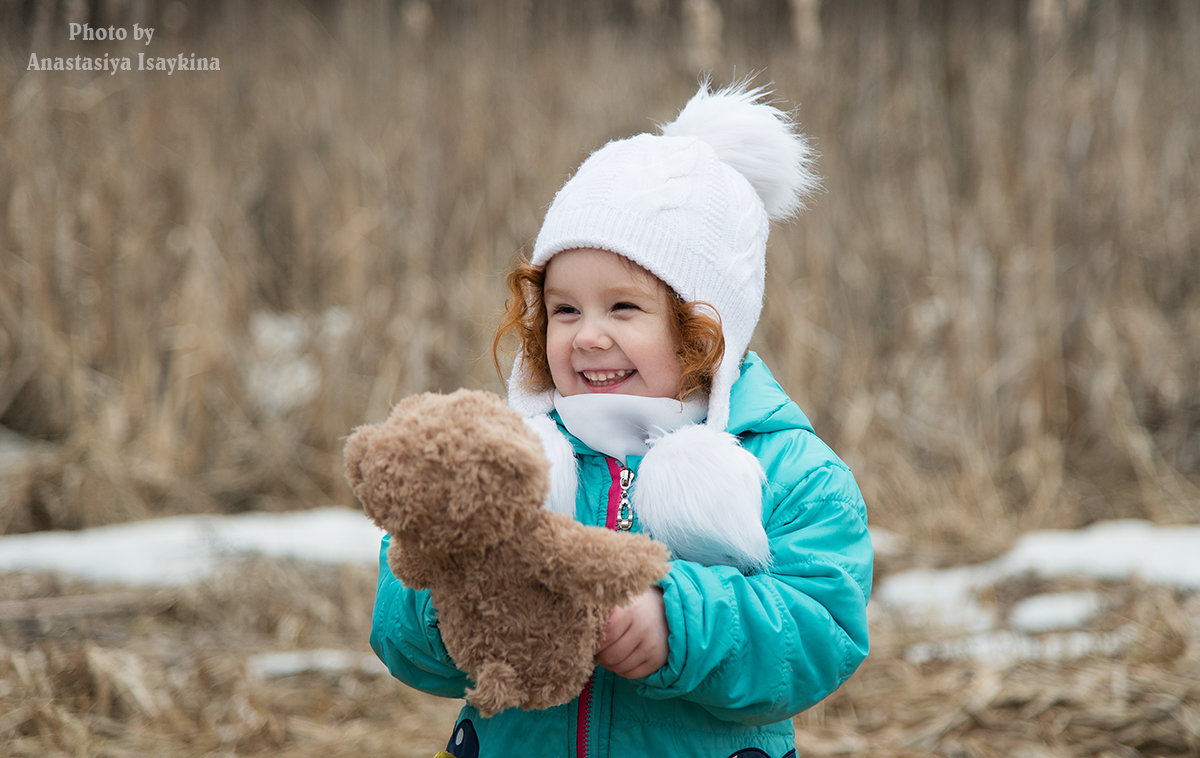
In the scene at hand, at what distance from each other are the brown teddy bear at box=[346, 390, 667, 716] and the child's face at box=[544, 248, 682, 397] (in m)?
0.34

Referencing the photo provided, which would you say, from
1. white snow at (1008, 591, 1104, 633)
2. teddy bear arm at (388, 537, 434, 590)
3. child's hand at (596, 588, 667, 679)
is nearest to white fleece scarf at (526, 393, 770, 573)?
child's hand at (596, 588, 667, 679)

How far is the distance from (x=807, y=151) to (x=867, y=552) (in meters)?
0.71

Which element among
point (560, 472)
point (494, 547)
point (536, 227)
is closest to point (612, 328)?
point (560, 472)

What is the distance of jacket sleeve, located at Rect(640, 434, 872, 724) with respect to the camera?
1269mm

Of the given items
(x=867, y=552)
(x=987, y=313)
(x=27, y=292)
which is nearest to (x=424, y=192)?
(x=27, y=292)

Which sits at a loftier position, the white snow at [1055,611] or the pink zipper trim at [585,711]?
the pink zipper trim at [585,711]

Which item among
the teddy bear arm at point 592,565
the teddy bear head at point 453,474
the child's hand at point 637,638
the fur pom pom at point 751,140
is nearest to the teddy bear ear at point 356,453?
the teddy bear head at point 453,474

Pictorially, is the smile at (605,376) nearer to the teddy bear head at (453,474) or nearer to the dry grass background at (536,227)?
the teddy bear head at (453,474)

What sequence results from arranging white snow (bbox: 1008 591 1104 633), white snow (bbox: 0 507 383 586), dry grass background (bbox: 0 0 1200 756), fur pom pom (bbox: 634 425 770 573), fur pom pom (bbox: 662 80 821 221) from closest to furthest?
fur pom pom (bbox: 634 425 770 573)
fur pom pom (bbox: 662 80 821 221)
white snow (bbox: 1008 591 1104 633)
white snow (bbox: 0 507 383 586)
dry grass background (bbox: 0 0 1200 756)

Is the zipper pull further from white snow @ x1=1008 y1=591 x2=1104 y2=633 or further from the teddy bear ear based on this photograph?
white snow @ x1=1008 y1=591 x2=1104 y2=633

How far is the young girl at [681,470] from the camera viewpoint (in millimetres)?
1309

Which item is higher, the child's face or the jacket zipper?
the child's face

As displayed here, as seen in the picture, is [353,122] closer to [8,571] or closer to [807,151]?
[8,571]

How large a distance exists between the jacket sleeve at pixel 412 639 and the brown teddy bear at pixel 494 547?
0.15 m
